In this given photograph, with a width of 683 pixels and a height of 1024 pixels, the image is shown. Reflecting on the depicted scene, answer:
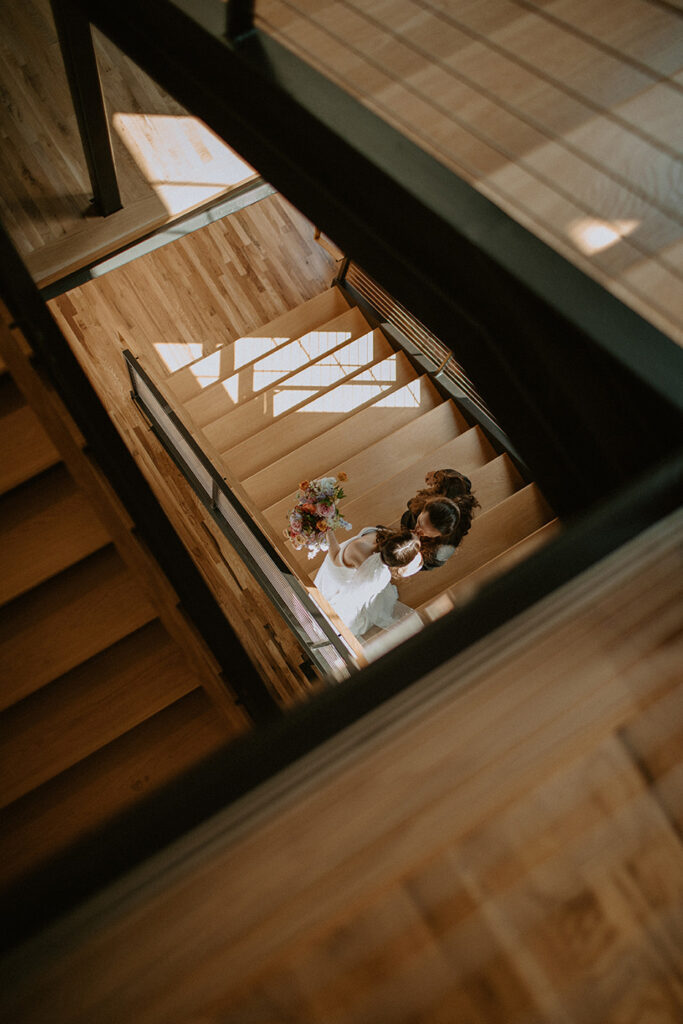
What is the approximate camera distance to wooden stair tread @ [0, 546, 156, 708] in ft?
7.95

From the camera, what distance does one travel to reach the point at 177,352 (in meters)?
5.09

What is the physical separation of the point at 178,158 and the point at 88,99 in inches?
53.6

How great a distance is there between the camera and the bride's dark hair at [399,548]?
10.1ft

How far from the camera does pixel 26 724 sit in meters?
2.52

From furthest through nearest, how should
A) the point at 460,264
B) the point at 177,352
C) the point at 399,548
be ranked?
1. the point at 177,352
2. the point at 399,548
3. the point at 460,264

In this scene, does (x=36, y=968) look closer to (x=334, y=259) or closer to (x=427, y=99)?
(x=427, y=99)

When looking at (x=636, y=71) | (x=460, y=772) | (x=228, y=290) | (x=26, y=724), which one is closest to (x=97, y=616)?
(x=26, y=724)

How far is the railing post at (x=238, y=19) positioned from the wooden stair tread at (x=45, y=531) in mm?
1638

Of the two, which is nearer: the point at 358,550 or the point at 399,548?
the point at 399,548

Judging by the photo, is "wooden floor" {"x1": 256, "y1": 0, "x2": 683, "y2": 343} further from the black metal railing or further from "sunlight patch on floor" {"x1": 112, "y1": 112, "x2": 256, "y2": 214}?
"sunlight patch on floor" {"x1": 112, "y1": 112, "x2": 256, "y2": 214}

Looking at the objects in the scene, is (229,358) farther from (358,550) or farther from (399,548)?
(399,548)

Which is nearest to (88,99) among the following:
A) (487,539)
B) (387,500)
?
(387,500)

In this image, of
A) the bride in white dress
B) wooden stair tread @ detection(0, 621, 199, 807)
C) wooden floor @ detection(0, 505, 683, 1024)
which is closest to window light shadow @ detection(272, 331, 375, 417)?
the bride in white dress

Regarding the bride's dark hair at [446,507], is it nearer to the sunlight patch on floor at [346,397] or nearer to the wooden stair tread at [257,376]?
the sunlight patch on floor at [346,397]
